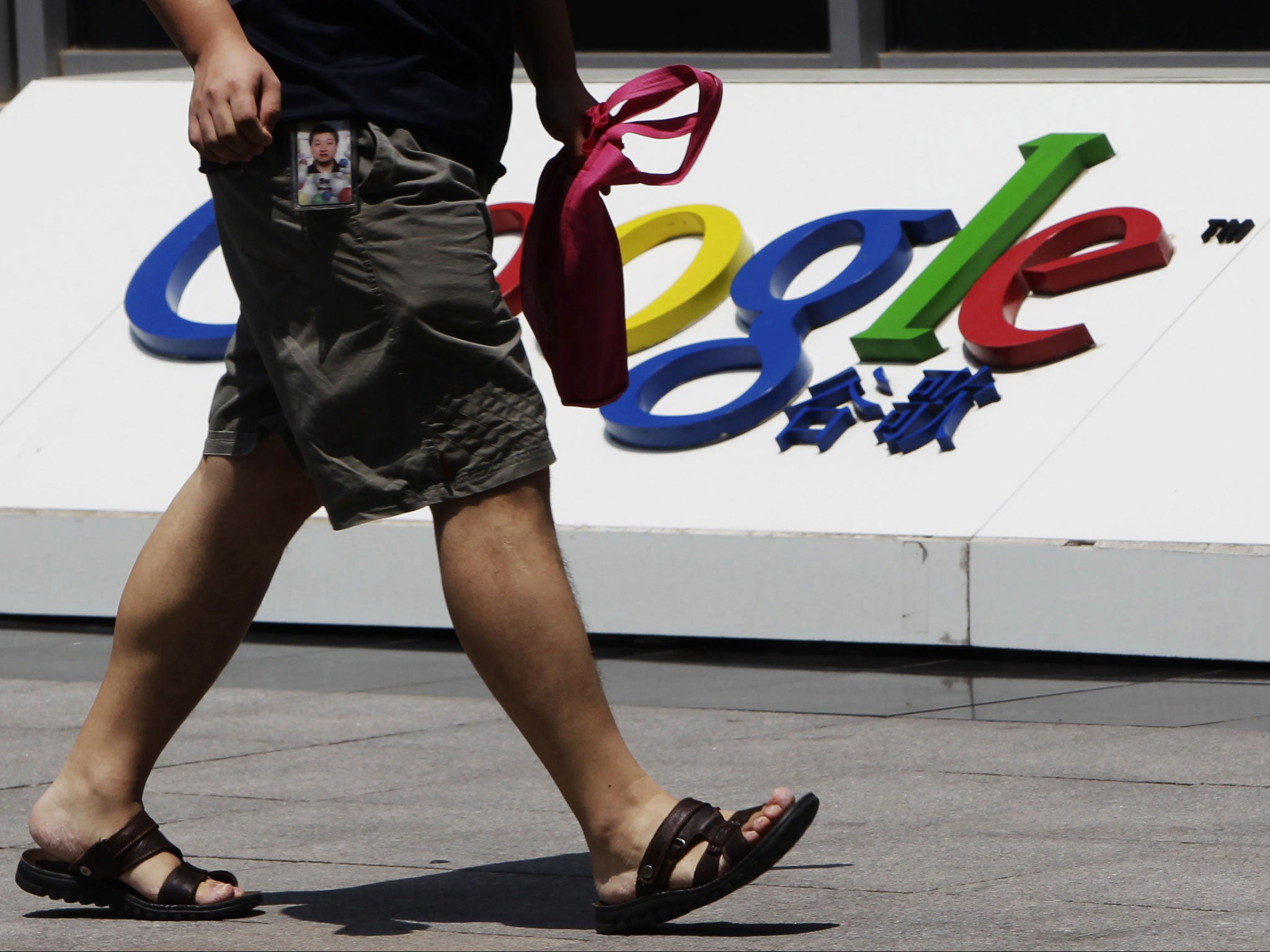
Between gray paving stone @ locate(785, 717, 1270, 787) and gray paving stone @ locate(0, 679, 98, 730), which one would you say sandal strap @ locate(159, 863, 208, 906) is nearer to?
gray paving stone @ locate(785, 717, 1270, 787)

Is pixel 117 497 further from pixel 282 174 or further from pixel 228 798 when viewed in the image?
pixel 282 174

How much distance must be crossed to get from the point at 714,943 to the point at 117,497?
4.34 meters

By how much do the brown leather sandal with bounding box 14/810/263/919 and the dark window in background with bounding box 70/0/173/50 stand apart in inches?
301

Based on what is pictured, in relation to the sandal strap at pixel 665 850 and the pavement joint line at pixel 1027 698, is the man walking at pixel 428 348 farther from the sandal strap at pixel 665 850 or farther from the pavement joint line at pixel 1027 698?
the pavement joint line at pixel 1027 698

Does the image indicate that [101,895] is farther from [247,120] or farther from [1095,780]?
[1095,780]

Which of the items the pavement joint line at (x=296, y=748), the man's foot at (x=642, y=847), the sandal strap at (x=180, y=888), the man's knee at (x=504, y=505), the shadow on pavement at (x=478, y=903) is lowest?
the pavement joint line at (x=296, y=748)

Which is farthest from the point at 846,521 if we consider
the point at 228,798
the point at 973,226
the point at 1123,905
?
the point at 1123,905

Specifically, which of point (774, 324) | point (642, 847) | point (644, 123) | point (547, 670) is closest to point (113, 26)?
point (774, 324)

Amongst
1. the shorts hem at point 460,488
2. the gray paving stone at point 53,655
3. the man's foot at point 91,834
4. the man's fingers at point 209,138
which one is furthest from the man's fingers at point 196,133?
the gray paving stone at point 53,655

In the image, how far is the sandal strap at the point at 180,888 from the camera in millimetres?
3096

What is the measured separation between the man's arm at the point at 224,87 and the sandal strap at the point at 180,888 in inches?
41.3

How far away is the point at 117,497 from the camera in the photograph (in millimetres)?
6770

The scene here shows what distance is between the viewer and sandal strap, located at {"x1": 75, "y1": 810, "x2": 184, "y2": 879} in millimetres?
3125

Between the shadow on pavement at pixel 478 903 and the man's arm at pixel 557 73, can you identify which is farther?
the man's arm at pixel 557 73
